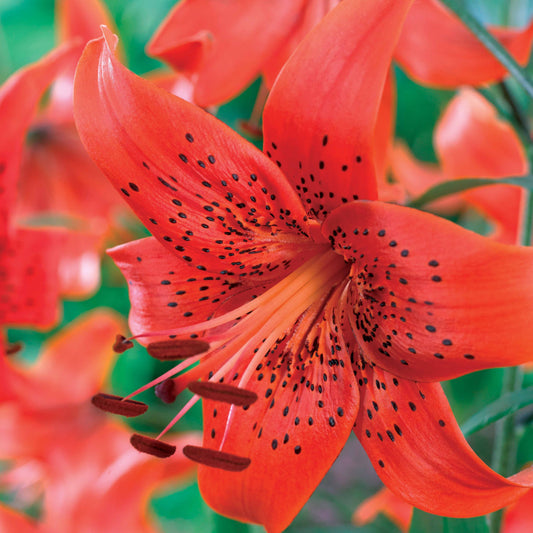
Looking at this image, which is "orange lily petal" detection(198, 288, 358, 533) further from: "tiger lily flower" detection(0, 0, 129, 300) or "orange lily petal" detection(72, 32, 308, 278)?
"tiger lily flower" detection(0, 0, 129, 300)

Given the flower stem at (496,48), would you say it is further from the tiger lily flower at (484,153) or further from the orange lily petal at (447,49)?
→ the tiger lily flower at (484,153)

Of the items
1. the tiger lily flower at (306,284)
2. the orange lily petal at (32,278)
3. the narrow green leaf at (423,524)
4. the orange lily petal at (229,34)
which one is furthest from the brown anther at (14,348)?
the narrow green leaf at (423,524)

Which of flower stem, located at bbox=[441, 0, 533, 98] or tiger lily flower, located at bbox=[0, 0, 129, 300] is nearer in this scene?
flower stem, located at bbox=[441, 0, 533, 98]

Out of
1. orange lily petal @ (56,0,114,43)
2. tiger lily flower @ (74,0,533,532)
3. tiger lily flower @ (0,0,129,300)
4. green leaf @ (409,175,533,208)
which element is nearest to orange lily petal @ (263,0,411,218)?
tiger lily flower @ (74,0,533,532)

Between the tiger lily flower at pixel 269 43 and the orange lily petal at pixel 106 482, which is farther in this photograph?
the orange lily petal at pixel 106 482

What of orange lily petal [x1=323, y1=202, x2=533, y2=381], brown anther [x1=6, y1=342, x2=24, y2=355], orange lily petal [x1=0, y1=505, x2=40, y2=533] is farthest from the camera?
orange lily petal [x1=0, y1=505, x2=40, y2=533]

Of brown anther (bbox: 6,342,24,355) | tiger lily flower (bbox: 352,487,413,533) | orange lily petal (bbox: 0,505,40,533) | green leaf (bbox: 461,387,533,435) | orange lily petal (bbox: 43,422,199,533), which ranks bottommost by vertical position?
orange lily petal (bbox: 0,505,40,533)
